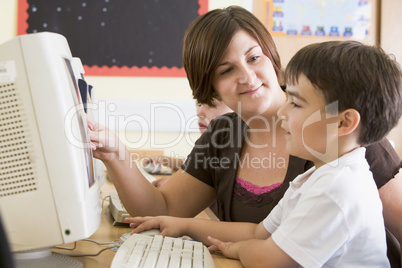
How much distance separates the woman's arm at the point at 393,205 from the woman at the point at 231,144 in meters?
0.19

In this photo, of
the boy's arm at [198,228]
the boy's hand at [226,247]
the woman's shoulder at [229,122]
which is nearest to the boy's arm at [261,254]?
the boy's hand at [226,247]

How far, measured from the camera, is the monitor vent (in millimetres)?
666

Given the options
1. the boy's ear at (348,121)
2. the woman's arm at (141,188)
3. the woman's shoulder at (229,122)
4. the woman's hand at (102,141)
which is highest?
the boy's ear at (348,121)

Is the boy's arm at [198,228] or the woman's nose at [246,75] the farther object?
the woman's nose at [246,75]

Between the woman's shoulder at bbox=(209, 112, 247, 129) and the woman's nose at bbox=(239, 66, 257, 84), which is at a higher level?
the woman's nose at bbox=(239, 66, 257, 84)

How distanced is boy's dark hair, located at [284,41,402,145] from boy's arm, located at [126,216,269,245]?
13.0 inches

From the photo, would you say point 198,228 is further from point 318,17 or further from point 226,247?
point 318,17

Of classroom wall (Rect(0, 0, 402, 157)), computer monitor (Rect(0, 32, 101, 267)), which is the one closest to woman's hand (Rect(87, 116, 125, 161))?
computer monitor (Rect(0, 32, 101, 267))

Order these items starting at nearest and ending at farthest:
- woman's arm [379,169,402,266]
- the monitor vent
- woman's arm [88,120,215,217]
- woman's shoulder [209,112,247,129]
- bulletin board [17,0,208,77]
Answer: the monitor vent < woman's arm [379,169,402,266] < woman's arm [88,120,215,217] < woman's shoulder [209,112,247,129] < bulletin board [17,0,208,77]

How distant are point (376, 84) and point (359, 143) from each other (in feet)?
0.39

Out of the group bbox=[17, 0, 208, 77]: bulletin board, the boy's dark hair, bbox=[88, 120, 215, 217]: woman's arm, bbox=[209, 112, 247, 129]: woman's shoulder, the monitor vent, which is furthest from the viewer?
bbox=[17, 0, 208, 77]: bulletin board

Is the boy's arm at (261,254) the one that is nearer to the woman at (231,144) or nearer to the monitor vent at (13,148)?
the woman at (231,144)

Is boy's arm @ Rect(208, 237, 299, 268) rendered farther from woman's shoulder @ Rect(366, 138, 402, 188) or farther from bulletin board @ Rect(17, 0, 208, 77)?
bulletin board @ Rect(17, 0, 208, 77)

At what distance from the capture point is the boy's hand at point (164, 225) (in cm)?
99
